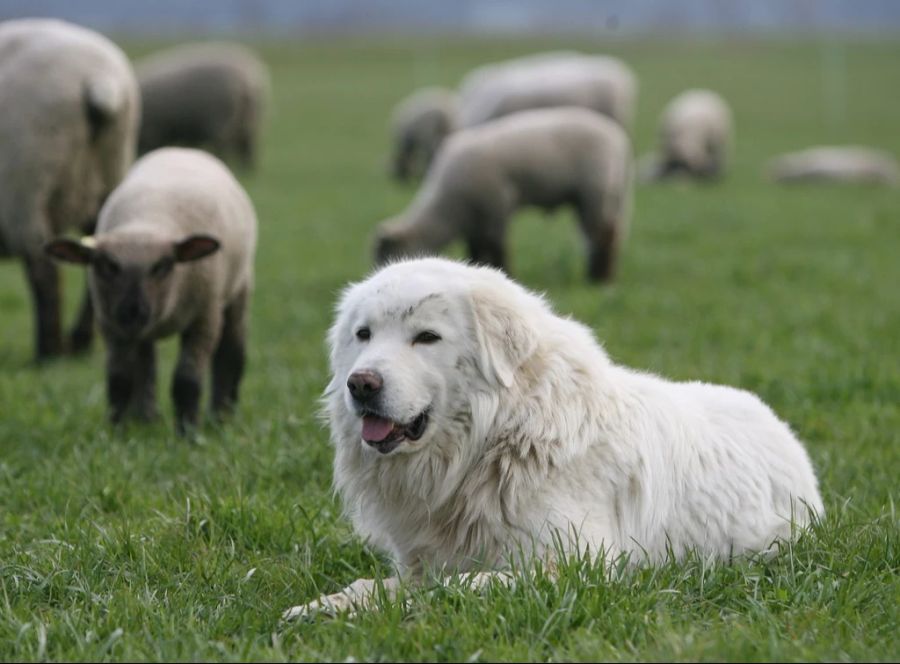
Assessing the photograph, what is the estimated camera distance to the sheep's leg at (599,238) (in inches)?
482

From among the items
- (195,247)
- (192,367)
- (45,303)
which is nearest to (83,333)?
(45,303)

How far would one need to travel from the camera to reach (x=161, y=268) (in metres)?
6.92

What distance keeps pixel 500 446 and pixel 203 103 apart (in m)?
21.1

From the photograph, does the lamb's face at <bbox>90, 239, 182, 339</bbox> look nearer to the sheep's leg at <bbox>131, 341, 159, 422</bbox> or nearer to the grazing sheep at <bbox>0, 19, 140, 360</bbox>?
the sheep's leg at <bbox>131, 341, 159, 422</bbox>

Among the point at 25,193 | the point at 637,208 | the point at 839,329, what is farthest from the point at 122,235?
the point at 637,208

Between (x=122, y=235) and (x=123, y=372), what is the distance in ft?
2.49

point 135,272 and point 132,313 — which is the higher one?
point 135,272

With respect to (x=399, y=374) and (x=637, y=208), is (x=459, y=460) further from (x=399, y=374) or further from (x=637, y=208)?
(x=637, y=208)

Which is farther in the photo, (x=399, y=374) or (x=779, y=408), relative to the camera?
(x=779, y=408)

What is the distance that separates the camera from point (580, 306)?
34.1 ft

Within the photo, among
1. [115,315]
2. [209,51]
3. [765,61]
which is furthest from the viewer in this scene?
[765,61]

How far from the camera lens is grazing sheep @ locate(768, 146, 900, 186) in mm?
24078

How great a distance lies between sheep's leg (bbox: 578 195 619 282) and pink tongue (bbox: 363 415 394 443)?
26.7ft

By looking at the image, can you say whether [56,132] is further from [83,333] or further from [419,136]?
[419,136]
